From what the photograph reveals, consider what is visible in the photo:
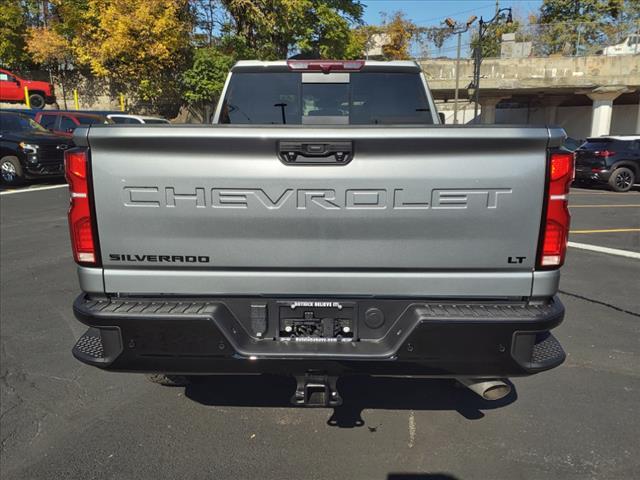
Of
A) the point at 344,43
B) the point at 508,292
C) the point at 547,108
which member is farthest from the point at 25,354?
the point at 547,108

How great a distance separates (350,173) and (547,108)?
39.2m

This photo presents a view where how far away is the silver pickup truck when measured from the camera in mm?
2258

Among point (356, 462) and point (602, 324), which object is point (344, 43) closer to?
point (602, 324)

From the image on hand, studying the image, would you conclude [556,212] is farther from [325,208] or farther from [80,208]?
[80,208]

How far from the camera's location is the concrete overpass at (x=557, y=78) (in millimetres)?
26969

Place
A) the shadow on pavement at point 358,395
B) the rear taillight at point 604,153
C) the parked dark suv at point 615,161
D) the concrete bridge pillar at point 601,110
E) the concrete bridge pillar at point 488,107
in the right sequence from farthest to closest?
the concrete bridge pillar at point 488,107, the concrete bridge pillar at point 601,110, the rear taillight at point 604,153, the parked dark suv at point 615,161, the shadow on pavement at point 358,395

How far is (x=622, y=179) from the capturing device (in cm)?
1505

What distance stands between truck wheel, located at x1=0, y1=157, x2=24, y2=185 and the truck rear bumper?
13.2m

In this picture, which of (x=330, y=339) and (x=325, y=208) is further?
(x=330, y=339)

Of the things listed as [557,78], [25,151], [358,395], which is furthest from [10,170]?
[557,78]

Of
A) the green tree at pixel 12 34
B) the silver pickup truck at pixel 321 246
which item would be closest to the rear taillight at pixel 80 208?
the silver pickup truck at pixel 321 246

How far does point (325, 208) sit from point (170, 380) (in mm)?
1806

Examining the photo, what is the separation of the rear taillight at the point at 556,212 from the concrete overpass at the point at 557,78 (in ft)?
87.4

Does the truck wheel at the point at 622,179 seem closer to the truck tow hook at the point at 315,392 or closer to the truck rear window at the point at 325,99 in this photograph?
the truck rear window at the point at 325,99
